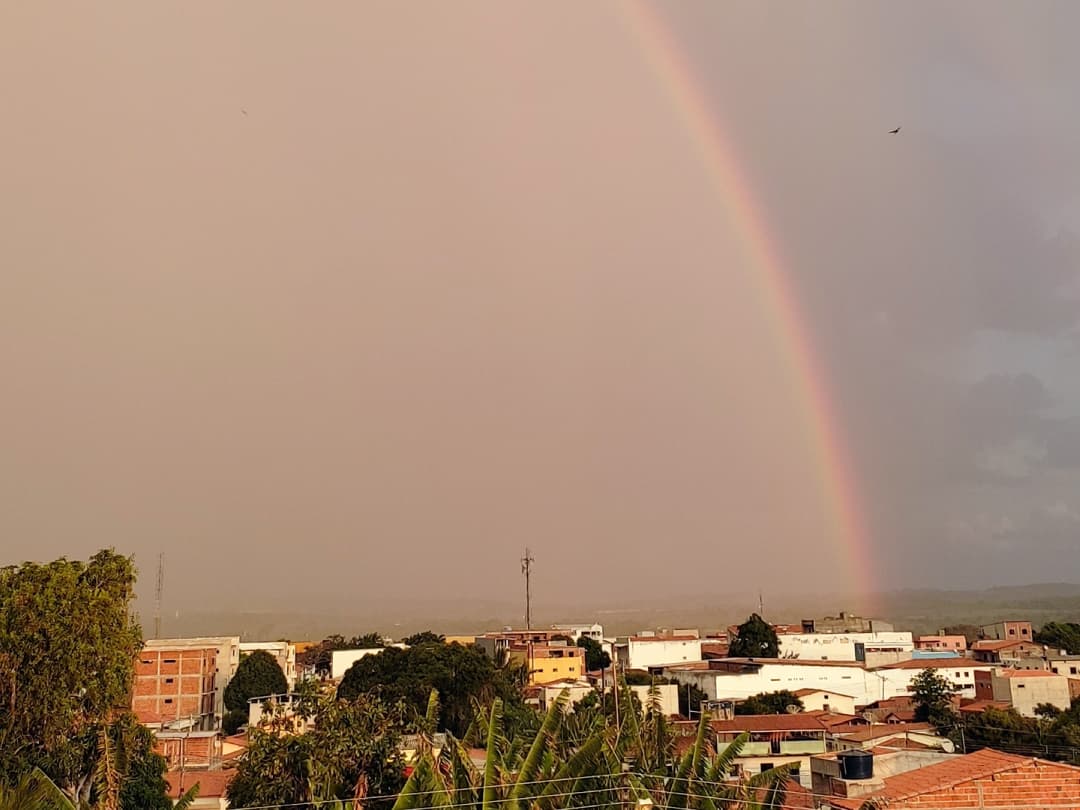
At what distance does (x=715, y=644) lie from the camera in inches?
3349

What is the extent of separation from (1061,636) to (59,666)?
71.9 m

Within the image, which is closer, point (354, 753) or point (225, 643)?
point (354, 753)

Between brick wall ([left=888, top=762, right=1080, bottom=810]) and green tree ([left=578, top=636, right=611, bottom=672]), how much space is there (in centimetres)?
6031

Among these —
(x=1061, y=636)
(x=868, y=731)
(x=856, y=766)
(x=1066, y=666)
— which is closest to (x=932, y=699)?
(x=1066, y=666)

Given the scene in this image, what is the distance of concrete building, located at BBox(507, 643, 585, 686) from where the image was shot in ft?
206

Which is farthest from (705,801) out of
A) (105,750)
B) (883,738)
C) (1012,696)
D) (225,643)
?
(225,643)

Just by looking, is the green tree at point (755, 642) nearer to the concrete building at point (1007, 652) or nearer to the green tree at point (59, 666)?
the concrete building at point (1007, 652)

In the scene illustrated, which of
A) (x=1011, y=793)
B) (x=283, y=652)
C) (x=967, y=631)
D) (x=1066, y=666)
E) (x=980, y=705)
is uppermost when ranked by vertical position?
(x=1011, y=793)

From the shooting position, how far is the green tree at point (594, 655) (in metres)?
73.2

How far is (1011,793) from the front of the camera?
1243cm

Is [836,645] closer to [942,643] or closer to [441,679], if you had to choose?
[942,643]

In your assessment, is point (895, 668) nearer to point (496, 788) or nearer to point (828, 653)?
point (828, 653)

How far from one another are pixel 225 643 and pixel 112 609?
4010 cm

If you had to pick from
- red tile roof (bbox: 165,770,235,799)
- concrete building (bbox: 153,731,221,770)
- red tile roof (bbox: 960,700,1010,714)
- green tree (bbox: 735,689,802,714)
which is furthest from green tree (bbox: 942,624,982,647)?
red tile roof (bbox: 165,770,235,799)
